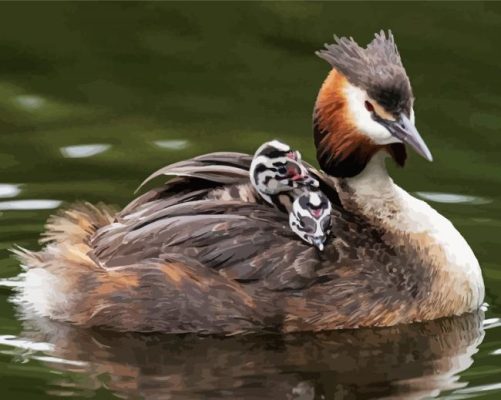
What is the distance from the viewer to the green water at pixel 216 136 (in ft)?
28.1

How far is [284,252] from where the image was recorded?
9.06m

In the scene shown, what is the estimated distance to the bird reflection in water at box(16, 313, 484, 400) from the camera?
8.38 metres

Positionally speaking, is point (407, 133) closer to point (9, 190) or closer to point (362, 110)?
point (362, 110)

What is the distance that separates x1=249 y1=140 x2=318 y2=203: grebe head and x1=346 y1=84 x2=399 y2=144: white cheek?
0.34 m

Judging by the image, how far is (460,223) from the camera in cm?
1070

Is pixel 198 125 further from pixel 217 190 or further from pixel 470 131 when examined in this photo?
pixel 217 190

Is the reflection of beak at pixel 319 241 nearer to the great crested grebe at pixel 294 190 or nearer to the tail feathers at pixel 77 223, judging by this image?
the great crested grebe at pixel 294 190

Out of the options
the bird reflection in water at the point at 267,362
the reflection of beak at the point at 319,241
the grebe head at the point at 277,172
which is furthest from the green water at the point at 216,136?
the grebe head at the point at 277,172

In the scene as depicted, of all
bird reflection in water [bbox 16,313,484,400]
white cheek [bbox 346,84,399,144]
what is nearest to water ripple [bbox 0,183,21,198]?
bird reflection in water [bbox 16,313,484,400]

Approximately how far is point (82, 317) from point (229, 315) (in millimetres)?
700

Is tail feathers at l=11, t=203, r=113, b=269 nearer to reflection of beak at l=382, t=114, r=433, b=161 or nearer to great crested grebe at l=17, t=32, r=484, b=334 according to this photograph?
great crested grebe at l=17, t=32, r=484, b=334

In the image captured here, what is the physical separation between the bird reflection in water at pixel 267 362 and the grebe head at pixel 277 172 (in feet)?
2.32

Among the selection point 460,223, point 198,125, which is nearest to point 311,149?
point 198,125

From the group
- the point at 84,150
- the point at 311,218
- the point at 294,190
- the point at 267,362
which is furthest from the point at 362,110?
the point at 84,150
